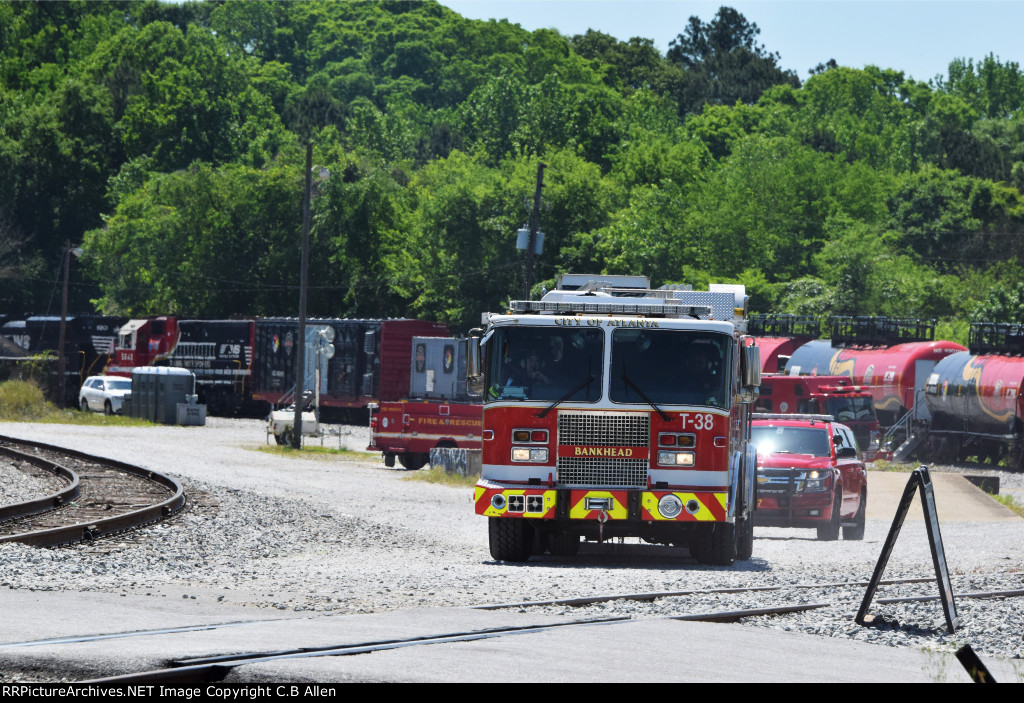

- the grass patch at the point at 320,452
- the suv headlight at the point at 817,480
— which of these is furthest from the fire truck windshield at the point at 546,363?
the grass patch at the point at 320,452

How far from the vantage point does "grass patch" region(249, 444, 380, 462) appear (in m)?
34.8

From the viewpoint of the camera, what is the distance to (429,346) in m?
44.8

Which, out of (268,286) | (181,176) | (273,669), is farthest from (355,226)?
(273,669)

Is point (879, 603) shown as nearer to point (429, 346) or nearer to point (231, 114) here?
point (429, 346)

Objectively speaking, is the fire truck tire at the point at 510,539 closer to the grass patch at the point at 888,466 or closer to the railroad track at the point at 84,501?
the railroad track at the point at 84,501

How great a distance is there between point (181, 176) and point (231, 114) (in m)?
25.4

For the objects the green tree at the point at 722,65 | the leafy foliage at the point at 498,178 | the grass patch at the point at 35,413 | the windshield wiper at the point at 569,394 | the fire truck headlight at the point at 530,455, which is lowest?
the grass patch at the point at 35,413

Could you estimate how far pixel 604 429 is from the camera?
1394cm

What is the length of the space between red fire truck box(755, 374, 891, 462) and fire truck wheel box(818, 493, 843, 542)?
17358mm

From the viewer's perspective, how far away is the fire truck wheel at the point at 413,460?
107ft

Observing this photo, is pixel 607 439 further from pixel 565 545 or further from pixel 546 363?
pixel 565 545

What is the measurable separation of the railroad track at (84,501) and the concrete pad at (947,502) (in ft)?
40.7

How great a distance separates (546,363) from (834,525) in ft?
24.0

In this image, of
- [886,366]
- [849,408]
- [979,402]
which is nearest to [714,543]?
[849,408]
